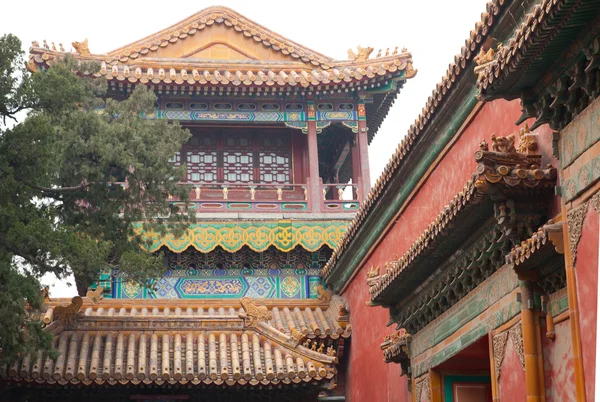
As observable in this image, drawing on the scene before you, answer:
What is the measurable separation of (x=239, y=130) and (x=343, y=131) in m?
1.97

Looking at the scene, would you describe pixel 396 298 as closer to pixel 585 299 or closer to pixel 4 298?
pixel 4 298

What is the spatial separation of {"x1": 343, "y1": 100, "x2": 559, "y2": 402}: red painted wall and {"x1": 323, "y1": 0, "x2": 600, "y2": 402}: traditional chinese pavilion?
0.03 meters

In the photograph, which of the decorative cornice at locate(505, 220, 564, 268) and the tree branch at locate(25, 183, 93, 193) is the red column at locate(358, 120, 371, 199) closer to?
the tree branch at locate(25, 183, 93, 193)

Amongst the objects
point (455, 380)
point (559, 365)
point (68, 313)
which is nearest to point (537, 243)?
point (559, 365)

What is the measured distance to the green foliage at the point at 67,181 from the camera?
1037cm

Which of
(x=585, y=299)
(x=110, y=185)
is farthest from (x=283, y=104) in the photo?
(x=585, y=299)

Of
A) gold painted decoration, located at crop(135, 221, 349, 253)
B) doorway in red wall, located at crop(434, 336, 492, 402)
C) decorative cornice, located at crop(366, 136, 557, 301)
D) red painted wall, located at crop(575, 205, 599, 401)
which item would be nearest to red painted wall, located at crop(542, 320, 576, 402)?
red painted wall, located at crop(575, 205, 599, 401)

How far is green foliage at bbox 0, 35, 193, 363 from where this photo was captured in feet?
34.0

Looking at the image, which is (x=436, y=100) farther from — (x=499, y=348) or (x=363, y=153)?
(x=363, y=153)

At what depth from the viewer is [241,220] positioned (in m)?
17.0

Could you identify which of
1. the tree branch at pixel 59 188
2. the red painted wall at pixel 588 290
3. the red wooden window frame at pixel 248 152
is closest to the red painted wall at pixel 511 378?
the red painted wall at pixel 588 290

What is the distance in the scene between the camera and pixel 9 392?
1257 cm

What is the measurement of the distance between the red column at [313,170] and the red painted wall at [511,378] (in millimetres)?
9622

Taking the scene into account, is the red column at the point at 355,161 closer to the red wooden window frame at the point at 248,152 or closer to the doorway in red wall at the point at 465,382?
the red wooden window frame at the point at 248,152
